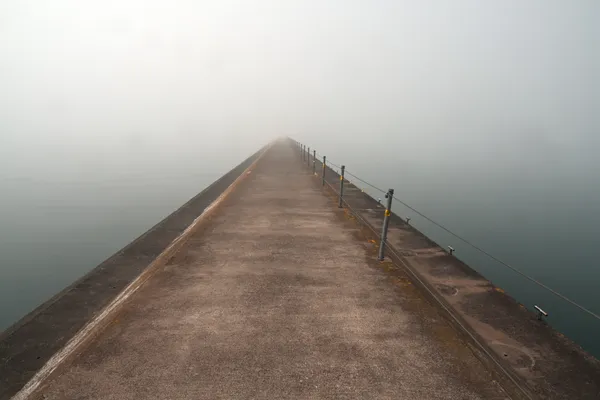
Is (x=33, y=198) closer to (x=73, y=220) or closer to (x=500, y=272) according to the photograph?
(x=73, y=220)

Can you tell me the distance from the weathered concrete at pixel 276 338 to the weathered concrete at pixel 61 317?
44 centimetres

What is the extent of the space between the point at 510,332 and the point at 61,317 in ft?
20.2

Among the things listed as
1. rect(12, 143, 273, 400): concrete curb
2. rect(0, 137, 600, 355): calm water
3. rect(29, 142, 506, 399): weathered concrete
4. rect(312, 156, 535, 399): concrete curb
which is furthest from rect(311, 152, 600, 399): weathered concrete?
rect(0, 137, 600, 355): calm water

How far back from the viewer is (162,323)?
4430 mm

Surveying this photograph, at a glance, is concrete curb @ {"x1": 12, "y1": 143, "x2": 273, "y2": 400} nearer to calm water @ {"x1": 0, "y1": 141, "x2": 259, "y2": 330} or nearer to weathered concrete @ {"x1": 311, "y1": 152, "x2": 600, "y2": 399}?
weathered concrete @ {"x1": 311, "y1": 152, "x2": 600, "y2": 399}

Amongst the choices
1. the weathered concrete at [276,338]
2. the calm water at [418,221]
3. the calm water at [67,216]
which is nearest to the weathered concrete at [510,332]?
the weathered concrete at [276,338]

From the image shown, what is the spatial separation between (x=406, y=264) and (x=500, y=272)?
940 centimetres

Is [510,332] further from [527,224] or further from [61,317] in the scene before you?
[527,224]

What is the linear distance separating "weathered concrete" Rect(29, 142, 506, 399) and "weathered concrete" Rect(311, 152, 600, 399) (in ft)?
1.02

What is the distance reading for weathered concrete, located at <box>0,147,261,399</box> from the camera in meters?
3.64

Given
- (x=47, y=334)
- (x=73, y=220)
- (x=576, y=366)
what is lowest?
(x=73, y=220)

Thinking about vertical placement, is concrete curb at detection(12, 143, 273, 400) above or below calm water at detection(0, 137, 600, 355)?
above

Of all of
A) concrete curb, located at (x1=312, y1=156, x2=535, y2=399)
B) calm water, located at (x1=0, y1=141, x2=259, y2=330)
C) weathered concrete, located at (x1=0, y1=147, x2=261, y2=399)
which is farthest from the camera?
calm water, located at (x1=0, y1=141, x2=259, y2=330)

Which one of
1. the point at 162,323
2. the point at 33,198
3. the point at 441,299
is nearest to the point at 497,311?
the point at 441,299
